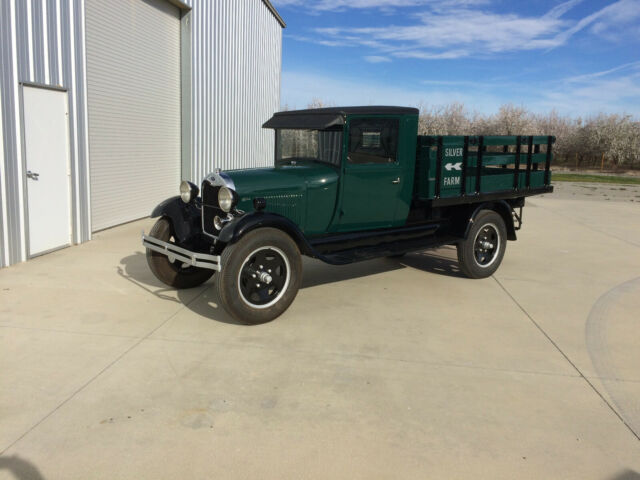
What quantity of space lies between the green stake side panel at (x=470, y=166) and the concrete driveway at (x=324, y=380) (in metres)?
1.20

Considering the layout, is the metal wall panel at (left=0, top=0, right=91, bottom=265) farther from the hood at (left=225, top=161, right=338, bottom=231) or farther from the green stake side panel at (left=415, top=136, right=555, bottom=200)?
the green stake side panel at (left=415, top=136, right=555, bottom=200)

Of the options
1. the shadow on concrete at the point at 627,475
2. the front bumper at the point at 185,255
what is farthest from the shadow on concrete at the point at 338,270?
the shadow on concrete at the point at 627,475

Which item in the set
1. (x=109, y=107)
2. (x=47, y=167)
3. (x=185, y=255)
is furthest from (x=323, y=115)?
(x=109, y=107)

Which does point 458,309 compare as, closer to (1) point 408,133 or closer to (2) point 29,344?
(1) point 408,133

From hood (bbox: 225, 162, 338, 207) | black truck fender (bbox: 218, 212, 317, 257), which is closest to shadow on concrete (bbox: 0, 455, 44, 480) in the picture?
black truck fender (bbox: 218, 212, 317, 257)

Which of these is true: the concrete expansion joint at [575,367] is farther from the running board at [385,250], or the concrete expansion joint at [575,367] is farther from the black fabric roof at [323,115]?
the black fabric roof at [323,115]

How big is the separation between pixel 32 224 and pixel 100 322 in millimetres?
3082

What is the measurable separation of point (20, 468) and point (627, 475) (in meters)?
3.14

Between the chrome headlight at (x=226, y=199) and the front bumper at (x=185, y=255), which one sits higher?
the chrome headlight at (x=226, y=199)

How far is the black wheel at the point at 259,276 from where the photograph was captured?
4594 millimetres

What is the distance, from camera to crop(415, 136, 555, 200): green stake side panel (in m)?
6.12

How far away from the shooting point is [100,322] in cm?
486

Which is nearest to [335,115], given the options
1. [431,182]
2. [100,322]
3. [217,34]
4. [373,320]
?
[431,182]

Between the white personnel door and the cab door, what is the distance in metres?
4.29
